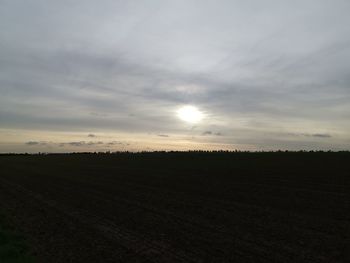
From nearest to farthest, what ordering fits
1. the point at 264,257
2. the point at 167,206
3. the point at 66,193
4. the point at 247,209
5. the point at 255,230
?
the point at 264,257 → the point at 255,230 → the point at 247,209 → the point at 167,206 → the point at 66,193

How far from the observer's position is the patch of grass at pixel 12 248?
1043cm

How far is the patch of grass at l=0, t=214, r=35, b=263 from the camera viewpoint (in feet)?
34.2

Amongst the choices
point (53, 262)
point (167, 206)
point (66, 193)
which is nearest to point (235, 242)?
point (53, 262)

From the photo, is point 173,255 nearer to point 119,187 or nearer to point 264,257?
point 264,257

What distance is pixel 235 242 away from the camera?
452 inches

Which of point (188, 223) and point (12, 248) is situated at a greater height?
point (188, 223)

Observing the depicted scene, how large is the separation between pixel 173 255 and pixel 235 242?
6.77 ft

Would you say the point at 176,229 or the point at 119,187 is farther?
the point at 119,187

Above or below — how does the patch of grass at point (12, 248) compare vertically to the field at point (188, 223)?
below

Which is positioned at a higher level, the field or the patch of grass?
the field

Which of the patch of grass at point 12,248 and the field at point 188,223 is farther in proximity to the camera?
the field at point 188,223

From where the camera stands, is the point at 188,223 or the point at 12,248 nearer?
the point at 12,248

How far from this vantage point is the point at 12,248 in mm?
11453

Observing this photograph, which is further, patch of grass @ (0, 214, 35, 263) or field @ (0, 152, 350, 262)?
field @ (0, 152, 350, 262)
